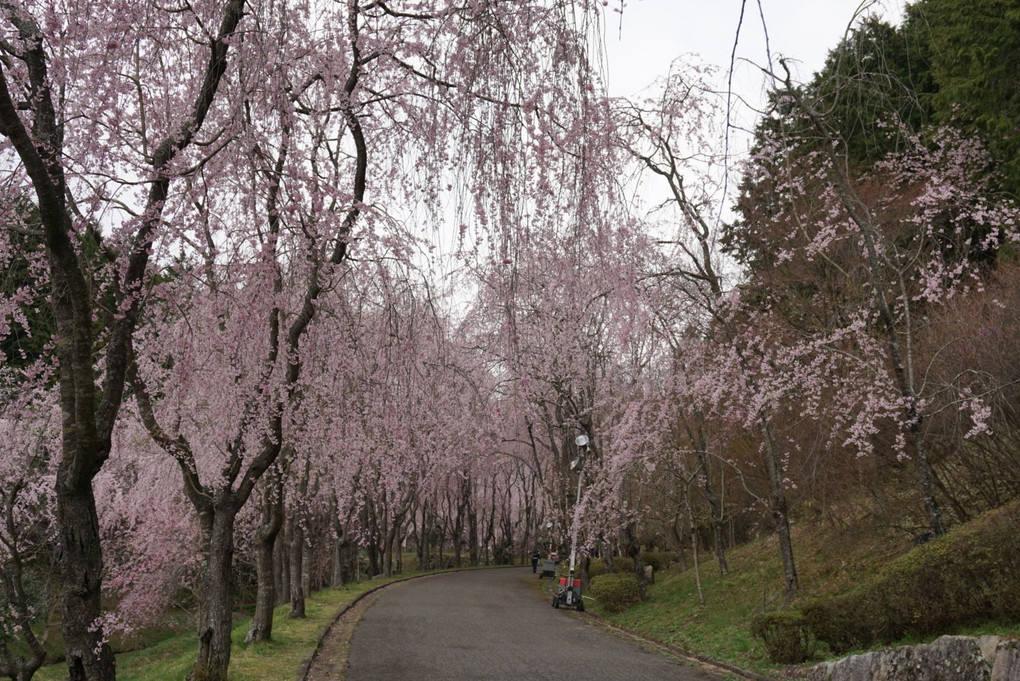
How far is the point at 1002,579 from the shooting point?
779 cm

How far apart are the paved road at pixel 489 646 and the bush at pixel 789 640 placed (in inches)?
38.7

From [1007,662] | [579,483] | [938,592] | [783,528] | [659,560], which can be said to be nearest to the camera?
[1007,662]

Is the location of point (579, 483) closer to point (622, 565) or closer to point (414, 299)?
point (622, 565)

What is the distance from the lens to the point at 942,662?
6.88 metres

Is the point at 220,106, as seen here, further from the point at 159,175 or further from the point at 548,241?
the point at 548,241

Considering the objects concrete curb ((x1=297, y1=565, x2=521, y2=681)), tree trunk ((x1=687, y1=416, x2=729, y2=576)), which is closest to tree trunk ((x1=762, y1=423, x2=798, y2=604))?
tree trunk ((x1=687, y1=416, x2=729, y2=576))

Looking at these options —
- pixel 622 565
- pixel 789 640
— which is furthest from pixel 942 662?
pixel 622 565

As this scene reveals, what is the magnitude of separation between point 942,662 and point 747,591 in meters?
9.47

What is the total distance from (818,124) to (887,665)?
6382 mm

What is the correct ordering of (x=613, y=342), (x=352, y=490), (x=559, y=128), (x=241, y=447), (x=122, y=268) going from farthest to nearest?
1. (x=352, y=490)
2. (x=613, y=342)
3. (x=241, y=447)
4. (x=122, y=268)
5. (x=559, y=128)

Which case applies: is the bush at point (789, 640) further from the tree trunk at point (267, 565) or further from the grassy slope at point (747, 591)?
the tree trunk at point (267, 565)

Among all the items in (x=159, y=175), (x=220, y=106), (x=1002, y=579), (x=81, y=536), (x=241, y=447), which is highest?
(x=220, y=106)

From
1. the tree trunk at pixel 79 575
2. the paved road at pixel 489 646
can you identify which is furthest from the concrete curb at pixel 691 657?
the tree trunk at pixel 79 575

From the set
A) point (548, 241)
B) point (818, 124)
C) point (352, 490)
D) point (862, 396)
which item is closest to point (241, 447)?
point (548, 241)
